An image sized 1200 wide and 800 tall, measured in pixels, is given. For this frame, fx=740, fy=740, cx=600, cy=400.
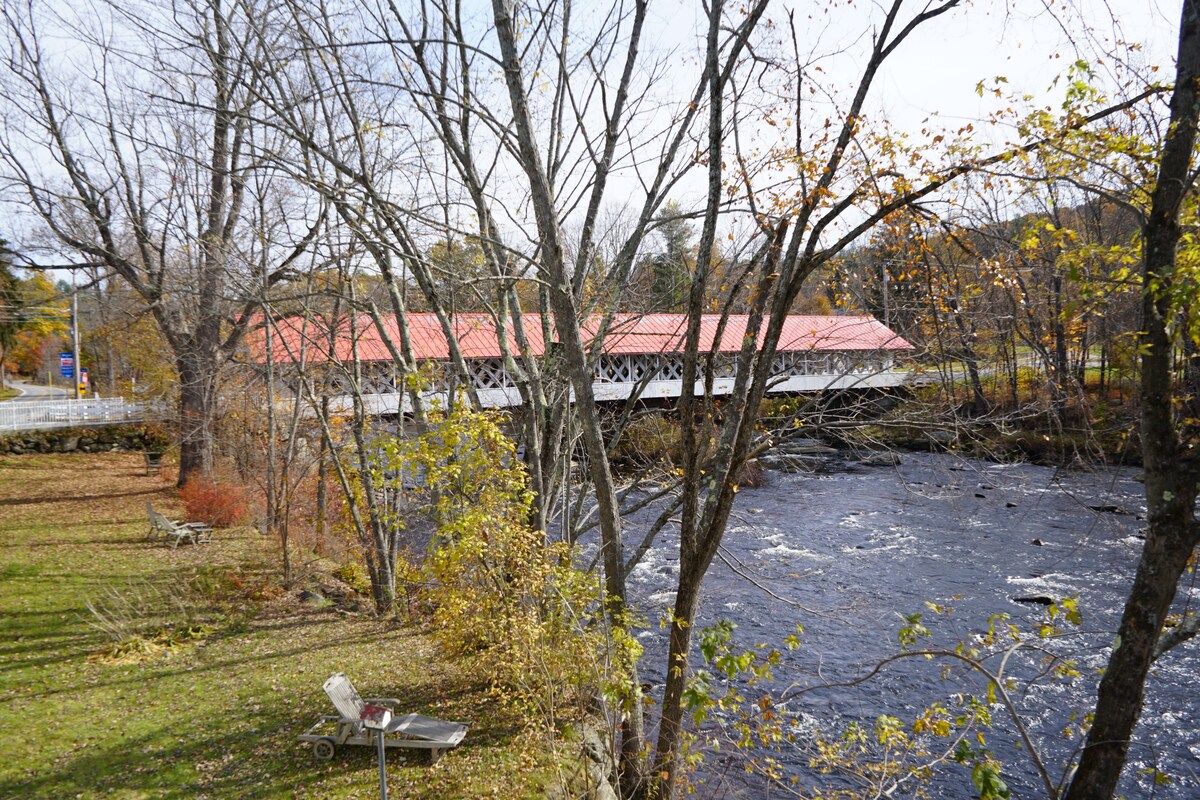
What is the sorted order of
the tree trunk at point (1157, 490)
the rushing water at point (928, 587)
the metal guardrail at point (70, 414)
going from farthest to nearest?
1. the metal guardrail at point (70, 414)
2. the rushing water at point (928, 587)
3. the tree trunk at point (1157, 490)

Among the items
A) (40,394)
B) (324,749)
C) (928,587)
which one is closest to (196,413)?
(324,749)

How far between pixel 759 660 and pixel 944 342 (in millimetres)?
5461

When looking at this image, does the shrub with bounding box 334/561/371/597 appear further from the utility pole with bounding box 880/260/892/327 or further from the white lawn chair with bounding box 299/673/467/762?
the utility pole with bounding box 880/260/892/327

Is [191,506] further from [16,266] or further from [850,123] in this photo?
[850,123]

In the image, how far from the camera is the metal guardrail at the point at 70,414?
2031 cm

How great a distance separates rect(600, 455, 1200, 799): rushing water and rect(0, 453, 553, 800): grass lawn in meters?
2.55

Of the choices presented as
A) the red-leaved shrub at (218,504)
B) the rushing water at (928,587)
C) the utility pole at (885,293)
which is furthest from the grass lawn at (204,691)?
the utility pole at (885,293)

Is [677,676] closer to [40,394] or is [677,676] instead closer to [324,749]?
[324,749]

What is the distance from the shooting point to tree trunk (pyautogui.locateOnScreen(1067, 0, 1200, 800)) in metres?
3.50

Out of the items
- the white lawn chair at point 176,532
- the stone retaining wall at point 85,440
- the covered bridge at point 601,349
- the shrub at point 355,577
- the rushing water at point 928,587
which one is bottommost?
the rushing water at point 928,587

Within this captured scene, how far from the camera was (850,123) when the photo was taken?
426 cm

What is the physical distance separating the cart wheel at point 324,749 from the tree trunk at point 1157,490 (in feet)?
16.4

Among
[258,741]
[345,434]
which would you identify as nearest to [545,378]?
[258,741]

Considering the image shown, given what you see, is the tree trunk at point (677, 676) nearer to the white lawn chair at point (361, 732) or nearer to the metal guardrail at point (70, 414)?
the white lawn chair at point (361, 732)
